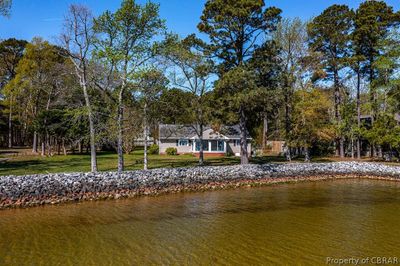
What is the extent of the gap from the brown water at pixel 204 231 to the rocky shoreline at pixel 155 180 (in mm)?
1115

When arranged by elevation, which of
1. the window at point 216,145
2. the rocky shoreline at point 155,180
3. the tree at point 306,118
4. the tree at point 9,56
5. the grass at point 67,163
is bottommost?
the rocky shoreline at point 155,180

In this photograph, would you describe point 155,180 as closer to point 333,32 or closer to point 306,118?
point 306,118

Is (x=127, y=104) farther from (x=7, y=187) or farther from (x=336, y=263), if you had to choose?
(x=336, y=263)

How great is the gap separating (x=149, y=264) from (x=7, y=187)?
11.1 m

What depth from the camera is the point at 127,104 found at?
24.7m

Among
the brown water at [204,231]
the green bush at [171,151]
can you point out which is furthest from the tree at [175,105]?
the green bush at [171,151]

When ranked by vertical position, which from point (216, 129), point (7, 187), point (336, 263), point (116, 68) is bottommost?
point (336, 263)

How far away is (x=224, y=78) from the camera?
25.0 metres

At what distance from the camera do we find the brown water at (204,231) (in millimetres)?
9672

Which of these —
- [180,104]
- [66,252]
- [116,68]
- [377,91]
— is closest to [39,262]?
[66,252]

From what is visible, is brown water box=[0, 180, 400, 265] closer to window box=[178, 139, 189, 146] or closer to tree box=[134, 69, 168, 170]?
tree box=[134, 69, 168, 170]

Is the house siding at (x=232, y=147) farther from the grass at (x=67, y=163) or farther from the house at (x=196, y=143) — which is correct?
the grass at (x=67, y=163)

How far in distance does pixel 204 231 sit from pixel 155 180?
9.10 metres

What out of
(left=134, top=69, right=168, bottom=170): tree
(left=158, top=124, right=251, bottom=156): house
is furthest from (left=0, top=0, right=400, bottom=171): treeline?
(left=158, top=124, right=251, bottom=156): house
